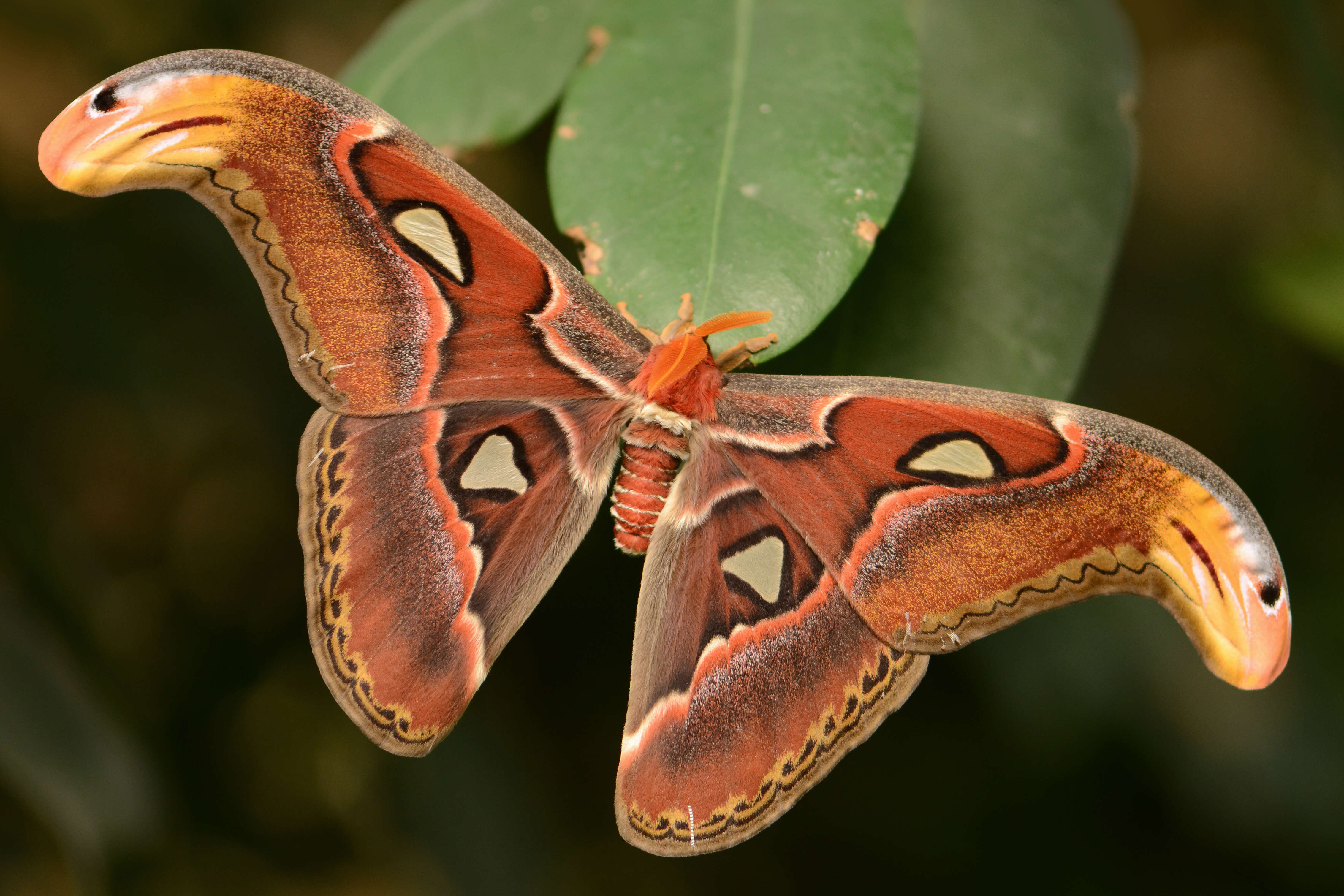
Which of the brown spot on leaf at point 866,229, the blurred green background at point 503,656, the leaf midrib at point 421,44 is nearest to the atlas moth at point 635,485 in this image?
the brown spot on leaf at point 866,229

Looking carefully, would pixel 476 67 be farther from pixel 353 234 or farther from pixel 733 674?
pixel 733 674

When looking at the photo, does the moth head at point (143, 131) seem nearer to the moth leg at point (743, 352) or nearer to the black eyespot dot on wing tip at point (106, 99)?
the black eyespot dot on wing tip at point (106, 99)

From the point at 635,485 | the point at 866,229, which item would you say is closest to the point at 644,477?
the point at 635,485

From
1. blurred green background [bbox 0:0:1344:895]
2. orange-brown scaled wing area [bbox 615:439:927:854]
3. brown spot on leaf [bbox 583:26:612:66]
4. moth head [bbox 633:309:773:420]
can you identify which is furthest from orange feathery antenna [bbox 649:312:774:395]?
blurred green background [bbox 0:0:1344:895]

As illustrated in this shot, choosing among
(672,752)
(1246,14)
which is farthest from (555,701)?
(1246,14)

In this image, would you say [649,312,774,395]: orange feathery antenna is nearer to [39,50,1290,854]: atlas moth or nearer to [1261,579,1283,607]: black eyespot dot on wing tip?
[39,50,1290,854]: atlas moth
